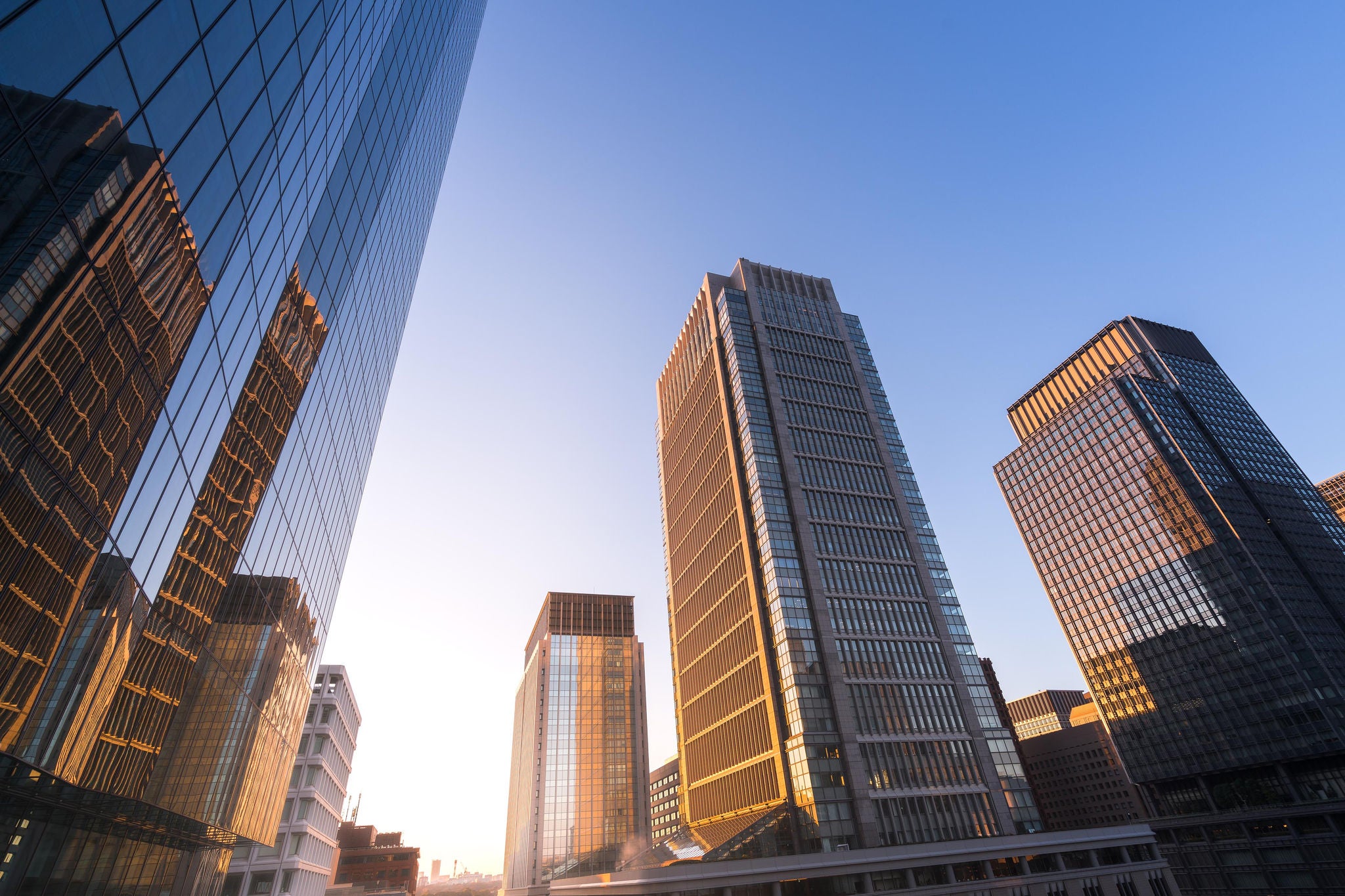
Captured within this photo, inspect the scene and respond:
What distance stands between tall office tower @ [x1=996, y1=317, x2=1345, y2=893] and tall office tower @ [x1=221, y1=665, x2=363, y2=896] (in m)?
139

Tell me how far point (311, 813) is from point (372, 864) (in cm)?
10279

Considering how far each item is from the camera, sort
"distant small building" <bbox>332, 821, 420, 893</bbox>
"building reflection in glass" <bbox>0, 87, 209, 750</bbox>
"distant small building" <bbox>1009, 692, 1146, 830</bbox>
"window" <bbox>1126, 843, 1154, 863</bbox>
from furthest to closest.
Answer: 1. "distant small building" <bbox>1009, 692, 1146, 830</bbox>
2. "distant small building" <bbox>332, 821, 420, 893</bbox>
3. "window" <bbox>1126, 843, 1154, 863</bbox>
4. "building reflection in glass" <bbox>0, 87, 209, 750</bbox>

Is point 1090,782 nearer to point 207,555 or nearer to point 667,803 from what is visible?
point 667,803

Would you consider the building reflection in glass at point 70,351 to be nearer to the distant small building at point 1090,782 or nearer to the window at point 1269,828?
the window at point 1269,828

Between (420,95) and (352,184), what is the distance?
14619 millimetres

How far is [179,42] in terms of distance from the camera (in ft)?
52.6

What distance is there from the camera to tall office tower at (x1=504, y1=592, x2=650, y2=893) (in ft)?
436

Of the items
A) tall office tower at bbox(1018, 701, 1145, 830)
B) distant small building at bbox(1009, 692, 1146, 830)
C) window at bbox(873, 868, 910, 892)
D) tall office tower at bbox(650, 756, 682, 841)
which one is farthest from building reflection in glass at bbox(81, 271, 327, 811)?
distant small building at bbox(1009, 692, 1146, 830)

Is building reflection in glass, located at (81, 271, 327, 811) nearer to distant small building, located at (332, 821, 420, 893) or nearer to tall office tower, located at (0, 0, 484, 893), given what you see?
tall office tower, located at (0, 0, 484, 893)

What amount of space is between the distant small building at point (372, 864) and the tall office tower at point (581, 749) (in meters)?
22.6

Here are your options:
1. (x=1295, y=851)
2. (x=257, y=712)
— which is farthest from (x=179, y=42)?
(x=1295, y=851)

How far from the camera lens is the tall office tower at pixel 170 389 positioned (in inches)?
509

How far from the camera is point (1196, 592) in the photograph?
438 ft

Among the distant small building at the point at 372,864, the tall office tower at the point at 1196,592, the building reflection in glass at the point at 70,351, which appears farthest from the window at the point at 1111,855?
the distant small building at the point at 372,864
